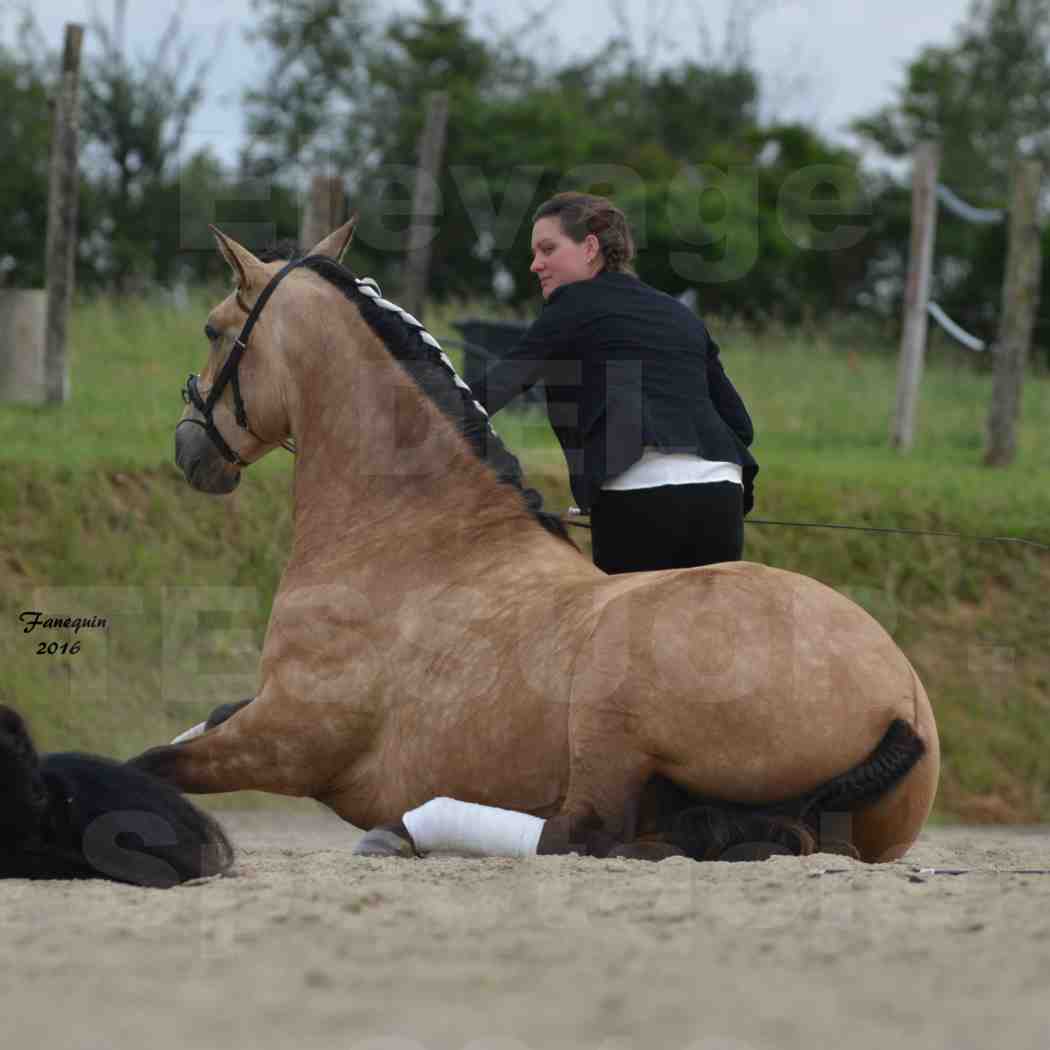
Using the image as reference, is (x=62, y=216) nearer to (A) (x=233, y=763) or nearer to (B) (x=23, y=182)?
(A) (x=233, y=763)

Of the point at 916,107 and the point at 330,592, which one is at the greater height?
the point at 916,107

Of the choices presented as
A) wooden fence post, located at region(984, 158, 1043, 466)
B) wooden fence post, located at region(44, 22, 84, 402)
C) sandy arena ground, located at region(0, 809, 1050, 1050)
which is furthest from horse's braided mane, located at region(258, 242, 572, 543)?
wooden fence post, located at region(984, 158, 1043, 466)

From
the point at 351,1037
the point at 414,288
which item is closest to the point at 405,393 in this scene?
the point at 351,1037

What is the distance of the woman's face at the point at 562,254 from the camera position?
5.34 m

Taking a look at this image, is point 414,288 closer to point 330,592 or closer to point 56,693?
point 56,693

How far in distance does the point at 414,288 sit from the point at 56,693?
454cm

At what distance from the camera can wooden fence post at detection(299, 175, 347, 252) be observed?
412 inches

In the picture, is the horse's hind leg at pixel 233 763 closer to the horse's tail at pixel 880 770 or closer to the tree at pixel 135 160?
the horse's tail at pixel 880 770

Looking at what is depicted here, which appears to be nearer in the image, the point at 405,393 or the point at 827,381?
the point at 405,393

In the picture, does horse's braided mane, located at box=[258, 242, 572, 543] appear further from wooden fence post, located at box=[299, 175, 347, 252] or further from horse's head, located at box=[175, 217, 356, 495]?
wooden fence post, located at box=[299, 175, 347, 252]

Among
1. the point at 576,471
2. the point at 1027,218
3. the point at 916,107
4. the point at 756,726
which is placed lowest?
Answer: the point at 756,726

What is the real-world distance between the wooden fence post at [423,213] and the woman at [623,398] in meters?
6.88

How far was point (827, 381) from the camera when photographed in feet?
52.8

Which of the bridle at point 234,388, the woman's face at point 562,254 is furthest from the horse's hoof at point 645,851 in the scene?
the bridle at point 234,388
